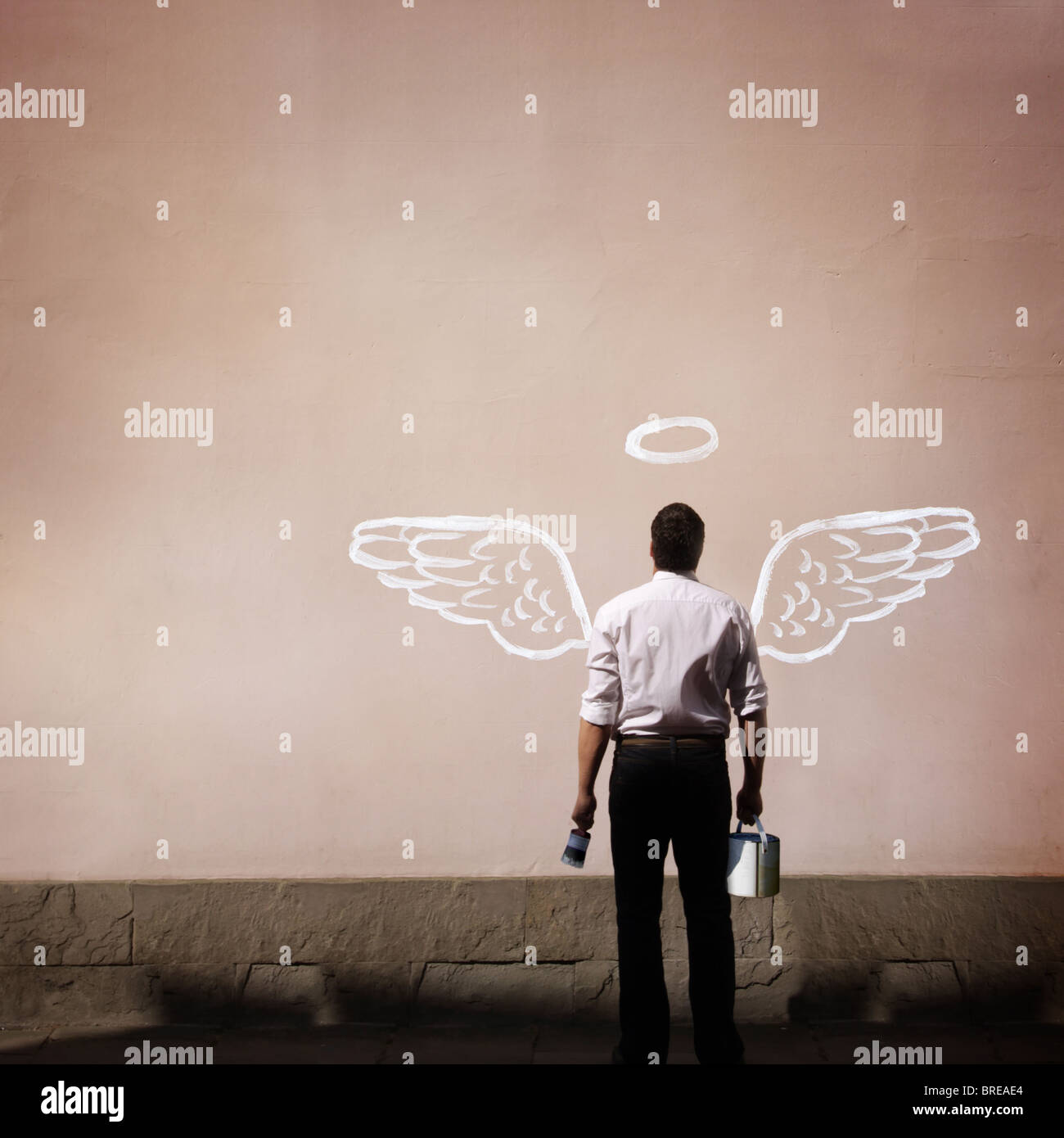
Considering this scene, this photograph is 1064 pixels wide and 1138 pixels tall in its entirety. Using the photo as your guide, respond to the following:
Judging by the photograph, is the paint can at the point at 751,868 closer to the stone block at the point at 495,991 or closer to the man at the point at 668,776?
the man at the point at 668,776

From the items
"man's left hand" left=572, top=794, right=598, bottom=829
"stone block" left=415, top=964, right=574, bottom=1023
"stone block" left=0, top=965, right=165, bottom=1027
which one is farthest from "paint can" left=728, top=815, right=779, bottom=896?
"stone block" left=0, top=965, right=165, bottom=1027

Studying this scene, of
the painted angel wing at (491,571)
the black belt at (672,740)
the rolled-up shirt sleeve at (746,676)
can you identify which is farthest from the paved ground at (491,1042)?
the painted angel wing at (491,571)

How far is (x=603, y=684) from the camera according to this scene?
3.32m

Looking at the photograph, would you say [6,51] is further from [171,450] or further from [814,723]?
[814,723]

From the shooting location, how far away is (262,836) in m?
4.20

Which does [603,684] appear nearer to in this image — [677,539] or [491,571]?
[677,539]

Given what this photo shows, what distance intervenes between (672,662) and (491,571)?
1213 millimetres

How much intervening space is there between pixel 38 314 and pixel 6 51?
45.1 inches

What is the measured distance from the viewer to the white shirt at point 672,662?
325 centimetres

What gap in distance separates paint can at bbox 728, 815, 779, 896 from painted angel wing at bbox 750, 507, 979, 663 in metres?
1.07

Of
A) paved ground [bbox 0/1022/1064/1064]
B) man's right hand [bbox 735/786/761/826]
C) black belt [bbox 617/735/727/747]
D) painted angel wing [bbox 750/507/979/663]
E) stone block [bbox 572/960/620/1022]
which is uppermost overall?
painted angel wing [bbox 750/507/979/663]

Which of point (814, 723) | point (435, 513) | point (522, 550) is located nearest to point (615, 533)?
point (522, 550)

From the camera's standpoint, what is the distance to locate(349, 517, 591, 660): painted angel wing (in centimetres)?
424

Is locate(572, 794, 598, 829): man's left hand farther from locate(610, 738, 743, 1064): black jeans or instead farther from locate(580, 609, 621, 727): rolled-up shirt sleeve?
locate(580, 609, 621, 727): rolled-up shirt sleeve
